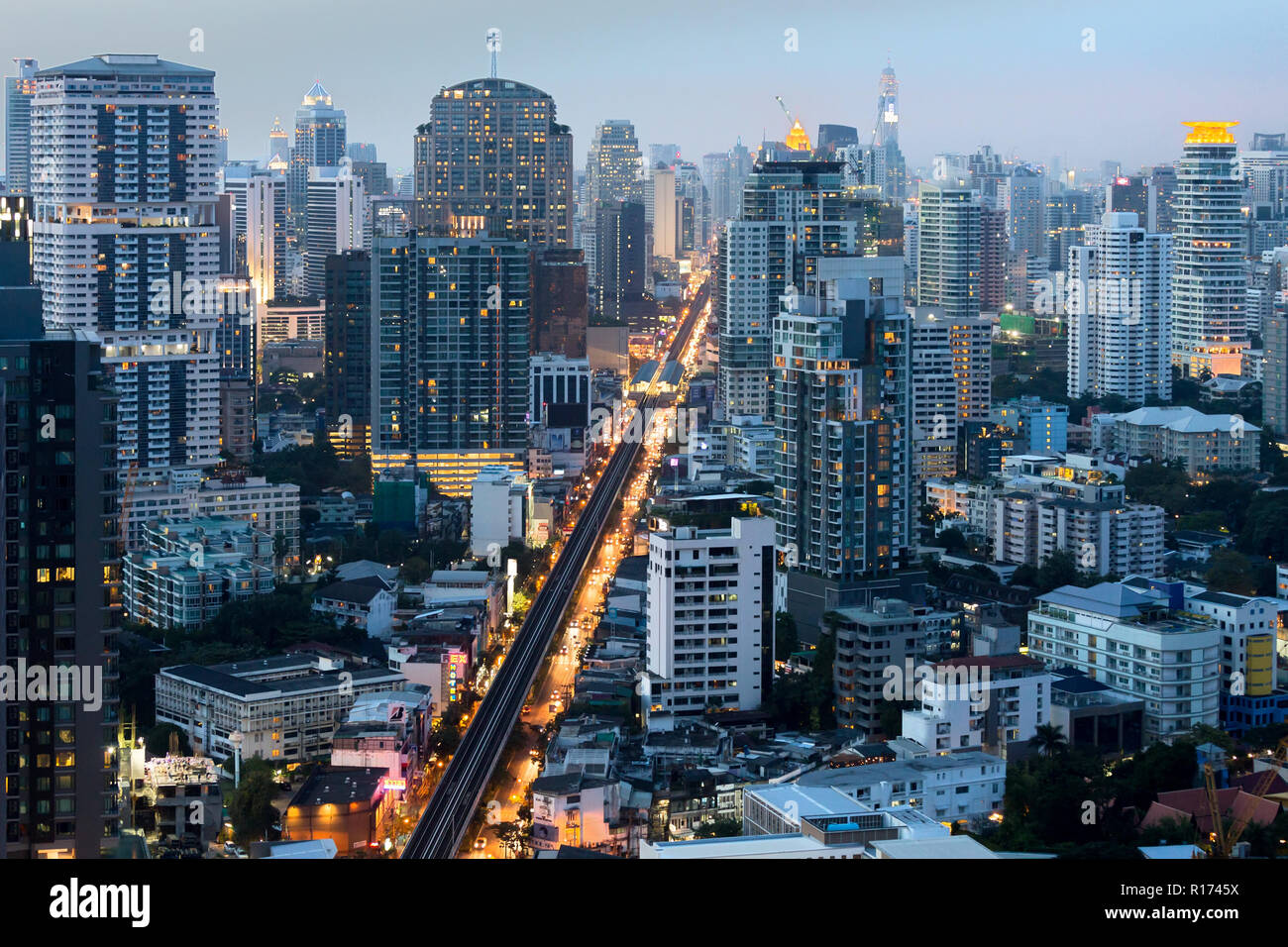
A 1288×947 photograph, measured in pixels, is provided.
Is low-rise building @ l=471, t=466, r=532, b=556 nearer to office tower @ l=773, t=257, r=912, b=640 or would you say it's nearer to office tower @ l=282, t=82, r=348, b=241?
A: office tower @ l=773, t=257, r=912, b=640

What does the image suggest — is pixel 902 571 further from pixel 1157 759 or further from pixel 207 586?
pixel 207 586

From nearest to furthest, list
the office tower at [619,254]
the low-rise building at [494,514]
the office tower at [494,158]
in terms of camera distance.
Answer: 1. the low-rise building at [494,514]
2. the office tower at [494,158]
3. the office tower at [619,254]

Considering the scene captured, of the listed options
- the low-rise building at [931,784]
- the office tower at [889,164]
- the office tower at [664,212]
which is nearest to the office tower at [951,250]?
the office tower at [889,164]

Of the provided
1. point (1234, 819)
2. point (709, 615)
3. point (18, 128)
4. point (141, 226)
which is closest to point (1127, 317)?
point (141, 226)

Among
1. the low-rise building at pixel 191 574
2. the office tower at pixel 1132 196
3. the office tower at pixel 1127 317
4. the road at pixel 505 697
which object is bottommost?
the road at pixel 505 697

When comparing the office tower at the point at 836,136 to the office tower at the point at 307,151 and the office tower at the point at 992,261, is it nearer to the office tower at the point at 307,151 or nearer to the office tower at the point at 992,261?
the office tower at the point at 992,261
